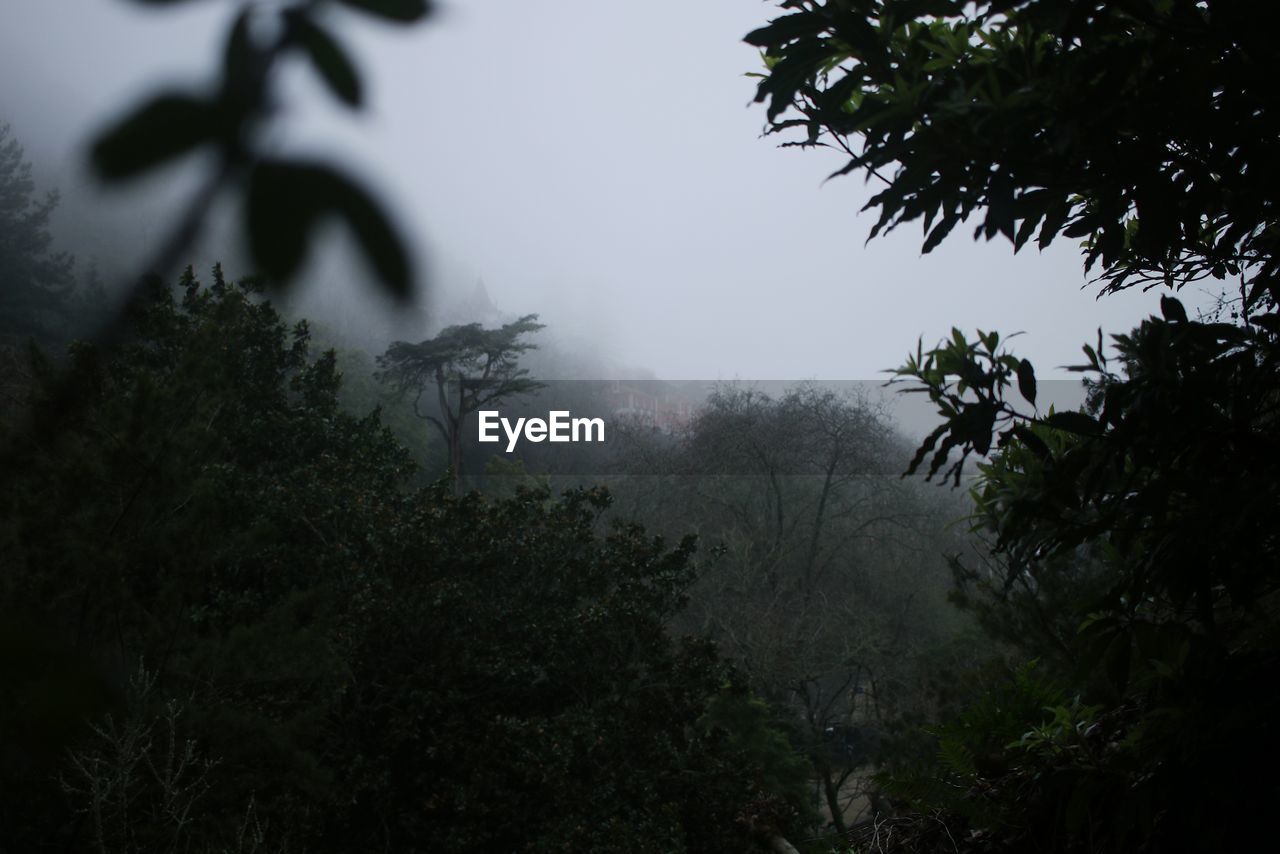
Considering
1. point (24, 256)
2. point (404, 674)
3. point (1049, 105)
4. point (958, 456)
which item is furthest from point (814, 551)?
point (24, 256)

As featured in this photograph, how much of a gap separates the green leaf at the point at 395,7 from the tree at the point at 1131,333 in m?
1.09

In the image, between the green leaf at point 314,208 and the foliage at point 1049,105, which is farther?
the foliage at point 1049,105

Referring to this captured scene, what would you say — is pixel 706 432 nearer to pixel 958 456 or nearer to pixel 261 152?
pixel 958 456

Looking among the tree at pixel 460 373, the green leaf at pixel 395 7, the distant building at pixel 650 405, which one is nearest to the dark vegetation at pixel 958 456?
the green leaf at pixel 395 7

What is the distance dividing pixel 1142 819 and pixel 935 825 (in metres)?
0.84

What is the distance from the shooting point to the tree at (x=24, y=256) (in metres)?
0.54

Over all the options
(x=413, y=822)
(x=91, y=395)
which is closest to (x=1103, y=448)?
(x=91, y=395)

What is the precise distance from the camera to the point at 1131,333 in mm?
1799

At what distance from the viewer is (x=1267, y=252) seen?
75.0 inches

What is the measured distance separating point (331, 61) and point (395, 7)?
0.03 m

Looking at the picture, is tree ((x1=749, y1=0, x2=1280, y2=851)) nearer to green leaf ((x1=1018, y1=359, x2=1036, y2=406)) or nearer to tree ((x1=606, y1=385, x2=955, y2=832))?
green leaf ((x1=1018, y1=359, x2=1036, y2=406))

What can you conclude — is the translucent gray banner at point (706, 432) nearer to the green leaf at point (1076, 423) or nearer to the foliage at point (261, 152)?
the green leaf at point (1076, 423)

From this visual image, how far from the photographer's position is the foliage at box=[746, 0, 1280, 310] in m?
1.32

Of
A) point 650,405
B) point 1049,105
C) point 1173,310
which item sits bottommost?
point 1173,310
